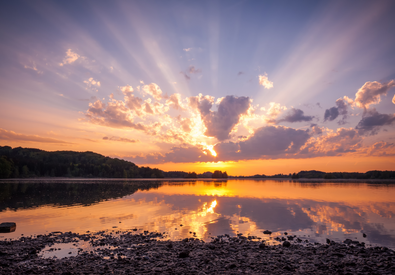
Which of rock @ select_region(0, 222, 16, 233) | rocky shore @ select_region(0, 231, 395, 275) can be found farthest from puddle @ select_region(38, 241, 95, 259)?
rock @ select_region(0, 222, 16, 233)

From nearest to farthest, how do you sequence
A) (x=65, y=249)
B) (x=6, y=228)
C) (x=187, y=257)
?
1. (x=187, y=257)
2. (x=65, y=249)
3. (x=6, y=228)

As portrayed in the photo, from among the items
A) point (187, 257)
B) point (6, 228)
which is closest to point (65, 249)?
point (187, 257)

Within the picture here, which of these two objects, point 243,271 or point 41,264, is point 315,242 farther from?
point 41,264

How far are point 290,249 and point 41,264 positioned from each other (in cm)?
1709

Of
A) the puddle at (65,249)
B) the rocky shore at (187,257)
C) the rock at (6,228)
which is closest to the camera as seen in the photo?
the rocky shore at (187,257)

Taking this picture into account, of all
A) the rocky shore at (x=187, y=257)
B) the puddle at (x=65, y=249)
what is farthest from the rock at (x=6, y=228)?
the puddle at (x=65, y=249)

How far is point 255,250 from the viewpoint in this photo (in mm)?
16375

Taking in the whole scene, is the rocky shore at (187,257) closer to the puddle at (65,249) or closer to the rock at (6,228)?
the puddle at (65,249)

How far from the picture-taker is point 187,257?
48.5ft

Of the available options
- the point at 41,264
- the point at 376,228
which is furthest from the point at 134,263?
the point at 376,228

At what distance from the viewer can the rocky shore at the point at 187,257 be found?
497 inches

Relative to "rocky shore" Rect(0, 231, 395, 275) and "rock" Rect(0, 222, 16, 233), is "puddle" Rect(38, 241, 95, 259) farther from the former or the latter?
"rock" Rect(0, 222, 16, 233)

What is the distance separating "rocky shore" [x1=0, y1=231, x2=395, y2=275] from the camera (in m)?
12.6

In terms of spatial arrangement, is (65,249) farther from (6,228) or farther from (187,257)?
(6,228)
